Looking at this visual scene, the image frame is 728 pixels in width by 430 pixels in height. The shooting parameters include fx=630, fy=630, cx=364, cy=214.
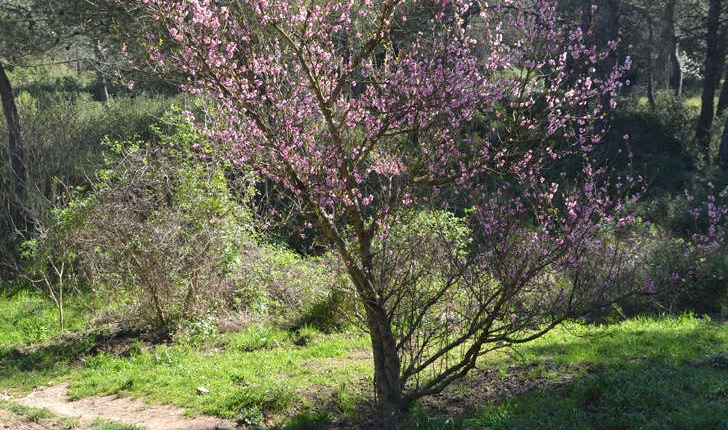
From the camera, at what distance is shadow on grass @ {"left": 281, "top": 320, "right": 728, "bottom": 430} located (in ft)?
15.5

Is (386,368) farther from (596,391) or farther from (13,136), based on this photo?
(13,136)

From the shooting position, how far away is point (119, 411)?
647 centimetres

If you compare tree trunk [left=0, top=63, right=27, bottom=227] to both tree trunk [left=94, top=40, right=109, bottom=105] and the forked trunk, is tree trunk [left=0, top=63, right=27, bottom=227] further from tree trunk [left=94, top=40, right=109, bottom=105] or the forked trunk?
tree trunk [left=94, top=40, right=109, bottom=105]

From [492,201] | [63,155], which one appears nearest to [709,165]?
[492,201]

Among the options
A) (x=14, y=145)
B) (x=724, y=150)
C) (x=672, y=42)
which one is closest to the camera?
(x=14, y=145)

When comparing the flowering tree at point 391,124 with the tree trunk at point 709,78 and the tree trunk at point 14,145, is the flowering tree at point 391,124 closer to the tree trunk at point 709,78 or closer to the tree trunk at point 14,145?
the tree trunk at point 14,145

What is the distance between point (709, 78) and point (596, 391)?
17.5 metres

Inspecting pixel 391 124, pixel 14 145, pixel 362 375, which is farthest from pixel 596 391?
pixel 14 145

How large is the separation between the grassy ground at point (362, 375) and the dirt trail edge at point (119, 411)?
0.14 meters

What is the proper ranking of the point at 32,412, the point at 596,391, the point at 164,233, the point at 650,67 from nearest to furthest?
the point at 596,391, the point at 32,412, the point at 164,233, the point at 650,67

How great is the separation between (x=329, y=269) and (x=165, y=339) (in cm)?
245

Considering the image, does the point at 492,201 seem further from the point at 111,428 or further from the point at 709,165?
the point at 709,165

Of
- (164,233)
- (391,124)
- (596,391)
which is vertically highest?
(391,124)

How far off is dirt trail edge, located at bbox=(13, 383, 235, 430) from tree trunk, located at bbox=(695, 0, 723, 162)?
58.1ft
